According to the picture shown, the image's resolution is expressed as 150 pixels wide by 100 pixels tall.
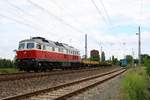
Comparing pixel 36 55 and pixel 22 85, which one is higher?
A: pixel 36 55

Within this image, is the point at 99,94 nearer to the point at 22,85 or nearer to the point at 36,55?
A: the point at 22,85

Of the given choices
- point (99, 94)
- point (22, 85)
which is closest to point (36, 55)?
point (22, 85)

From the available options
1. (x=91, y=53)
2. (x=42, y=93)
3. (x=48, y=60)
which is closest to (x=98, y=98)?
(x=42, y=93)

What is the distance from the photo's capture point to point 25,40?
3450 cm

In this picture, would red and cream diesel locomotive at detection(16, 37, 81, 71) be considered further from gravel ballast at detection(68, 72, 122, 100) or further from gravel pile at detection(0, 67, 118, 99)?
gravel ballast at detection(68, 72, 122, 100)

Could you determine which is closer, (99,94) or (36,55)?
(99,94)

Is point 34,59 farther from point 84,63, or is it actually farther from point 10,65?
point 84,63

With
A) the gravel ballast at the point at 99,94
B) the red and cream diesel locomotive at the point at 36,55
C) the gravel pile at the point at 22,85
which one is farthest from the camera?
the red and cream diesel locomotive at the point at 36,55

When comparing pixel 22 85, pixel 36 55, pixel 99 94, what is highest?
pixel 36 55

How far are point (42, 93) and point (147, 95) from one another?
5186 mm

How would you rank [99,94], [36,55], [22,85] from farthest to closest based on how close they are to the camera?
[36,55]
[22,85]
[99,94]

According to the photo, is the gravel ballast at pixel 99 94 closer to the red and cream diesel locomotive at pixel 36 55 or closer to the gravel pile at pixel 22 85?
the gravel pile at pixel 22 85

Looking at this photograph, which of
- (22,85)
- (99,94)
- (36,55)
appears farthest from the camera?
(36,55)

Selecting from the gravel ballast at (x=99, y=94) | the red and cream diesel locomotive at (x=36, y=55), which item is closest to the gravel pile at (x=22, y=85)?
the gravel ballast at (x=99, y=94)
